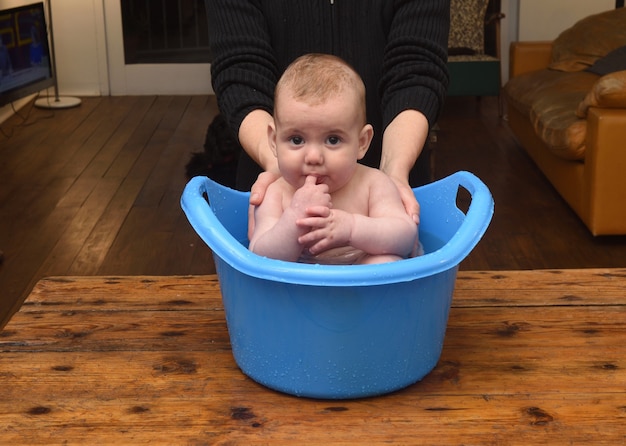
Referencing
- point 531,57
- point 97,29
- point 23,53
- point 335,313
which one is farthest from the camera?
point 97,29

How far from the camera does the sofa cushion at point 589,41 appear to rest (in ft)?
15.6

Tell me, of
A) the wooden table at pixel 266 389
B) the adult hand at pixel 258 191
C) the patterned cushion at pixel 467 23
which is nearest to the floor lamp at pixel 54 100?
the patterned cushion at pixel 467 23

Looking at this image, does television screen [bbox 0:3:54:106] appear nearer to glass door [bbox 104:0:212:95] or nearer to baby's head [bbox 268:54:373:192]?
glass door [bbox 104:0:212:95]

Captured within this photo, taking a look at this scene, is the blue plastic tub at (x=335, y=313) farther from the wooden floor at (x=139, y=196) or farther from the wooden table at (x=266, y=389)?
the wooden floor at (x=139, y=196)

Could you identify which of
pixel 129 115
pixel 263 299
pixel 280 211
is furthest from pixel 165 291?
pixel 129 115

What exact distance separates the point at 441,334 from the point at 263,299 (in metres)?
0.22

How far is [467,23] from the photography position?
19.1 ft

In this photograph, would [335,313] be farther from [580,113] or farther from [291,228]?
[580,113]

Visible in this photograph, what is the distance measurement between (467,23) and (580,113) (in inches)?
94.7

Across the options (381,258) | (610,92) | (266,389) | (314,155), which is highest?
(314,155)

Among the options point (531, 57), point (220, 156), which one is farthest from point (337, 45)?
point (531, 57)

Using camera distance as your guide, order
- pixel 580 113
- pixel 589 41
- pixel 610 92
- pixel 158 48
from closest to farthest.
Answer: pixel 610 92, pixel 580 113, pixel 589 41, pixel 158 48

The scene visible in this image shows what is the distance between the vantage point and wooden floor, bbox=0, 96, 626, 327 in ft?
10.8

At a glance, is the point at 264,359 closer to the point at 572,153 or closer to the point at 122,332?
the point at 122,332
